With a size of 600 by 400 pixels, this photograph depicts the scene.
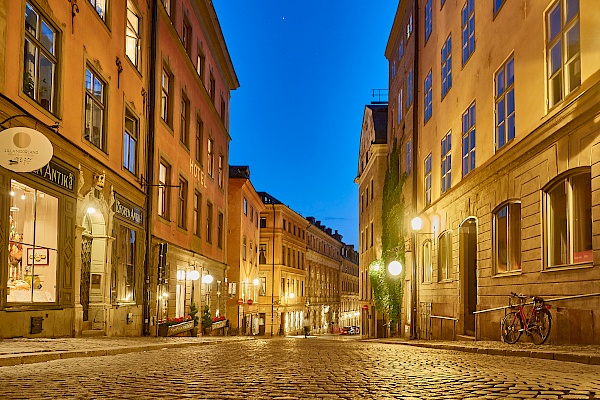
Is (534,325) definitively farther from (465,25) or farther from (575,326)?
(465,25)

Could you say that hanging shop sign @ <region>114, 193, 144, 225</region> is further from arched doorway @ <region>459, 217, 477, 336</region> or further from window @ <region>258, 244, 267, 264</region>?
window @ <region>258, 244, 267, 264</region>

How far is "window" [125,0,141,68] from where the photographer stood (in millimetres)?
21938

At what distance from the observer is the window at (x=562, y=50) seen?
13797 mm

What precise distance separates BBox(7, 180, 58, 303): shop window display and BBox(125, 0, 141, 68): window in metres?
7.77

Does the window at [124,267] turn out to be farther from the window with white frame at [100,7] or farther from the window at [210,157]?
the window at [210,157]

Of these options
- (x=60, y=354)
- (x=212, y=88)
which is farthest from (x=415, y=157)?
(x=60, y=354)

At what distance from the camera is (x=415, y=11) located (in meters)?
32.2

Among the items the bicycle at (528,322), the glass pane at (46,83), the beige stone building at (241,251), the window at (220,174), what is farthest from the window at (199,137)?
the bicycle at (528,322)

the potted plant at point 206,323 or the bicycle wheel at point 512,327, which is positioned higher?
the bicycle wheel at point 512,327

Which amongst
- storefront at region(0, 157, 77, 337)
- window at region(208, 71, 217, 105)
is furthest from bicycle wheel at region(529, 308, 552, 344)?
window at region(208, 71, 217, 105)

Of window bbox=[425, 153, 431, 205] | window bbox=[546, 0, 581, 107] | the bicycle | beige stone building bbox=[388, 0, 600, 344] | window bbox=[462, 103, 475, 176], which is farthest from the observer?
window bbox=[425, 153, 431, 205]

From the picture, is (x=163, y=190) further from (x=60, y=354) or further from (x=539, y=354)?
(x=539, y=354)

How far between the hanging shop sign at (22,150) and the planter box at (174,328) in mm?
12568

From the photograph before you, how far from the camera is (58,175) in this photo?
15852 mm
